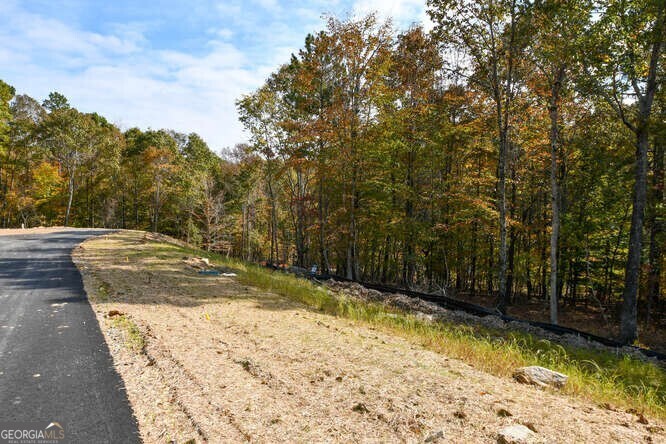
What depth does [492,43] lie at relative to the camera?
1253 centimetres

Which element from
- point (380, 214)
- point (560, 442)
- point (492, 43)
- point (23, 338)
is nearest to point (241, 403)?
point (560, 442)

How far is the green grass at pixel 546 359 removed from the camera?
4371 millimetres

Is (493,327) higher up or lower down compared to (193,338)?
lower down

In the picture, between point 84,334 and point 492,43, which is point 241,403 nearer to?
point 84,334

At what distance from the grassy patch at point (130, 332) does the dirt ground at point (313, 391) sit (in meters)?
0.02

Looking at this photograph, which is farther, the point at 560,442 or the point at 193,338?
the point at 193,338

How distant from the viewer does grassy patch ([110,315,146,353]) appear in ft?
15.6

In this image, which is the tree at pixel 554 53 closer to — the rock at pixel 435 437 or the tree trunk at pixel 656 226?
the tree trunk at pixel 656 226

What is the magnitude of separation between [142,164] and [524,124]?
36.6m

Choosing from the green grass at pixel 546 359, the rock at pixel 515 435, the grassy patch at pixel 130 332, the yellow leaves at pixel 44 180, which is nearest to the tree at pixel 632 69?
the green grass at pixel 546 359

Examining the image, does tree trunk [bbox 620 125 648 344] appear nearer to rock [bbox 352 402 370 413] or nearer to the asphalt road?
rock [bbox 352 402 370 413]

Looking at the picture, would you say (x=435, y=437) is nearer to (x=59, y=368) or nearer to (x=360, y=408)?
(x=360, y=408)

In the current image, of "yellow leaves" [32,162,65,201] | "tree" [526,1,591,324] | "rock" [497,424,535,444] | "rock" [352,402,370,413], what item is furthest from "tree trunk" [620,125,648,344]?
"yellow leaves" [32,162,65,201]

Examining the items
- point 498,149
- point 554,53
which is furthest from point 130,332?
point 498,149
